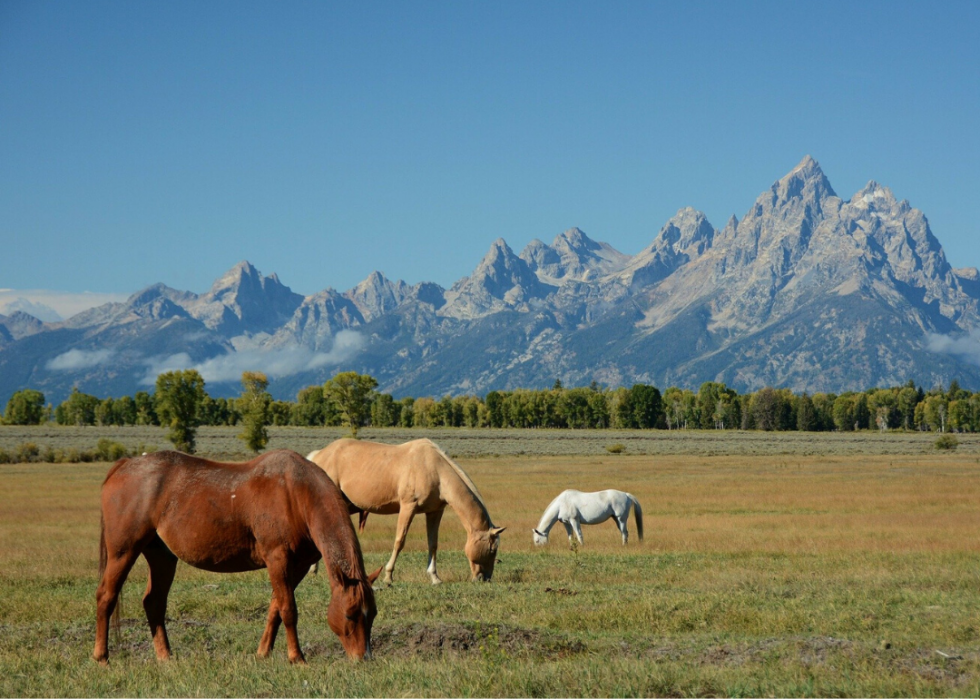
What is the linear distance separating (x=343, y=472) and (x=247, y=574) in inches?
124

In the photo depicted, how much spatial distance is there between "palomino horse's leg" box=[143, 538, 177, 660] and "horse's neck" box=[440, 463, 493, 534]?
650cm

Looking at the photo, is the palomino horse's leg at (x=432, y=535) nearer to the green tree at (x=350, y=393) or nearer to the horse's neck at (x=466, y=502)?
the horse's neck at (x=466, y=502)

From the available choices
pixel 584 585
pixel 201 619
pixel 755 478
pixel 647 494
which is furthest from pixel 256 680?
pixel 755 478

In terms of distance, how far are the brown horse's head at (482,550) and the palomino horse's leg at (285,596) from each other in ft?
23.0

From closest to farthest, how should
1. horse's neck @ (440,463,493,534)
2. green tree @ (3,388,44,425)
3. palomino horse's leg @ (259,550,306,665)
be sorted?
palomino horse's leg @ (259,550,306,665), horse's neck @ (440,463,493,534), green tree @ (3,388,44,425)

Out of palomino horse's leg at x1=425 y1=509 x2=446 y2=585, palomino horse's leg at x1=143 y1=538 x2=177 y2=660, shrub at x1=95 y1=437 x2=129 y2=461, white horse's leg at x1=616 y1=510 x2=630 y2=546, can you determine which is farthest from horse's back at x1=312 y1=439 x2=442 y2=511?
shrub at x1=95 y1=437 x2=129 y2=461

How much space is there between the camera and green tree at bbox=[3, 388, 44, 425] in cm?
18588

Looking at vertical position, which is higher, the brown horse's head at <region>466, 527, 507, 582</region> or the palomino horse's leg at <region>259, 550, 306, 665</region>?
the palomino horse's leg at <region>259, 550, 306, 665</region>

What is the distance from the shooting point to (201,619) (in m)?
13.2

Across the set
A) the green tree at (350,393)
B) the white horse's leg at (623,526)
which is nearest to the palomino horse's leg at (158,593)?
the white horse's leg at (623,526)

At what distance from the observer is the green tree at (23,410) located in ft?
610

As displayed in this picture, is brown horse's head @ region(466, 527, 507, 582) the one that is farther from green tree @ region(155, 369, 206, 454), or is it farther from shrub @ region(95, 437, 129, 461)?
shrub @ region(95, 437, 129, 461)

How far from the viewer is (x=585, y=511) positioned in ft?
80.0

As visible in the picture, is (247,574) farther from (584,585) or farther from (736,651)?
(736,651)
